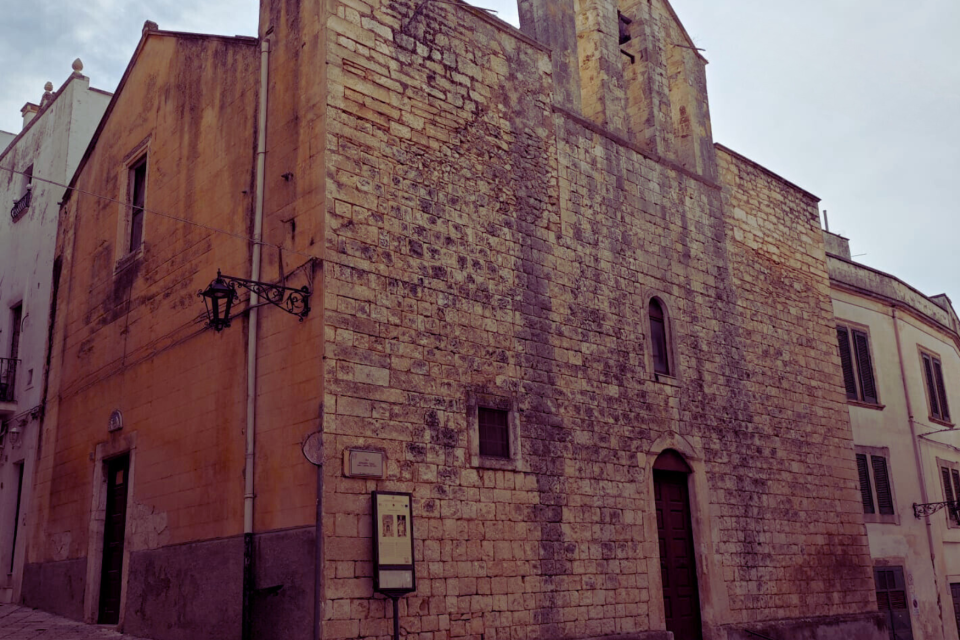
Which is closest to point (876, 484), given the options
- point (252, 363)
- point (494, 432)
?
point (494, 432)

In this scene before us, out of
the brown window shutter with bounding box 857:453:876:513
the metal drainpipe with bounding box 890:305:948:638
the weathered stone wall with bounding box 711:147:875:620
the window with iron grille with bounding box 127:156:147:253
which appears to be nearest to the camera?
the window with iron grille with bounding box 127:156:147:253

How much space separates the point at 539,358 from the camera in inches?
431

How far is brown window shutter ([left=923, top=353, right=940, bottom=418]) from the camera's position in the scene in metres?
20.2

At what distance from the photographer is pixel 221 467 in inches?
389

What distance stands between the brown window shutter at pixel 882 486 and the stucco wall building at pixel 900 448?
19 millimetres

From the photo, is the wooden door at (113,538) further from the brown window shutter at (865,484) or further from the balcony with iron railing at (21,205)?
the brown window shutter at (865,484)

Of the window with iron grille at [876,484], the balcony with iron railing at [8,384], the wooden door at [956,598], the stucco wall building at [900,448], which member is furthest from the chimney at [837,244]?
the balcony with iron railing at [8,384]

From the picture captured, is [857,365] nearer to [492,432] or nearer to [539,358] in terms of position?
[539,358]

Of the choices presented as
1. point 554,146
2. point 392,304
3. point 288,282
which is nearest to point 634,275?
point 554,146

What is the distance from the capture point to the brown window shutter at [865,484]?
17.4 m

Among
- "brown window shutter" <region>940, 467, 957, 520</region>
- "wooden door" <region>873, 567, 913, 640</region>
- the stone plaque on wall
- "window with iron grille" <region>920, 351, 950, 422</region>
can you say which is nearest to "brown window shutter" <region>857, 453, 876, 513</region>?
"wooden door" <region>873, 567, 913, 640</region>

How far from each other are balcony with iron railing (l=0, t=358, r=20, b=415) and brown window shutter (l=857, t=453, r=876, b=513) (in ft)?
49.6

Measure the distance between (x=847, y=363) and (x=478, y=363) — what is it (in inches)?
418

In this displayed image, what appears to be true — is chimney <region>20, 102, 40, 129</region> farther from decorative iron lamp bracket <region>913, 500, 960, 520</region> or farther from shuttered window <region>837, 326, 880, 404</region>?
decorative iron lamp bracket <region>913, 500, 960, 520</region>
